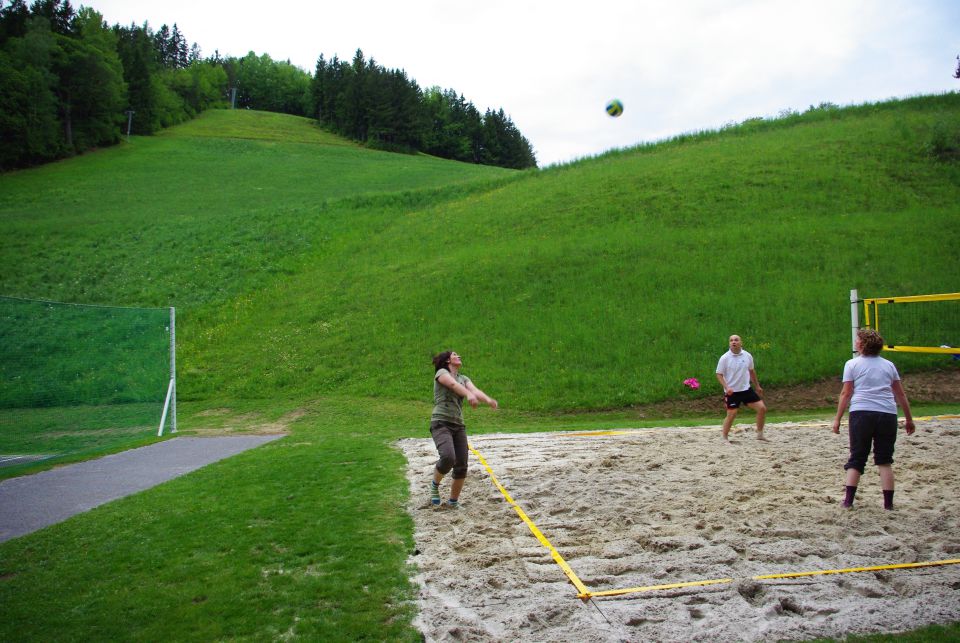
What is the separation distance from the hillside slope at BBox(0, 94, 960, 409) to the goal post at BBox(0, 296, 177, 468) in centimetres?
508

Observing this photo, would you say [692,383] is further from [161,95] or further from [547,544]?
[161,95]

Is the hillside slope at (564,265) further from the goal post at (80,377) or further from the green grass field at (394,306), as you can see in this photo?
the goal post at (80,377)

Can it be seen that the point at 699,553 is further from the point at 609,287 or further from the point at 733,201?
the point at 733,201

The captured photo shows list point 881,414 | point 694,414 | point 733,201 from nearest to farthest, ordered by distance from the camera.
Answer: point 881,414 < point 694,414 < point 733,201

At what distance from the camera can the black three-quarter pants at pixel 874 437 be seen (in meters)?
6.43

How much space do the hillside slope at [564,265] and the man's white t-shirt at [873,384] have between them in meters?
10.6

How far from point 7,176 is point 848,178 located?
58.6 meters

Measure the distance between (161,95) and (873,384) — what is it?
88.8 metres

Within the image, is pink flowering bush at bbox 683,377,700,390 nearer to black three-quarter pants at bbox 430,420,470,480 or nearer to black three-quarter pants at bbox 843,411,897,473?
black three-quarter pants at bbox 843,411,897,473

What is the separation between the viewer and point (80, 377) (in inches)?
500

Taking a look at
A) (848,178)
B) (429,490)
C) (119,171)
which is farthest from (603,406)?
(119,171)

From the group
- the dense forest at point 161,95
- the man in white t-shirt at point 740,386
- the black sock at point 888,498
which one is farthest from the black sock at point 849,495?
the dense forest at point 161,95

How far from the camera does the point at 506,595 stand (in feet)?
15.4

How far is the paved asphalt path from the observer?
7.26 meters
